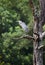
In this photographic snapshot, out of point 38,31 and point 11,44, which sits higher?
point 11,44

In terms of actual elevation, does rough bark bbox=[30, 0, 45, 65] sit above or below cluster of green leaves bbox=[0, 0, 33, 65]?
below

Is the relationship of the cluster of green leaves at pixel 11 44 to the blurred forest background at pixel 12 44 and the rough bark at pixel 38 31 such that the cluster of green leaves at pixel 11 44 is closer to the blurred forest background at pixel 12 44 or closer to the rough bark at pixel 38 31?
the blurred forest background at pixel 12 44

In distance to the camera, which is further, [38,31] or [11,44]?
[11,44]

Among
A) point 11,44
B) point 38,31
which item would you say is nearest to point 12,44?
point 11,44

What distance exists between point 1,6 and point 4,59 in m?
2.64

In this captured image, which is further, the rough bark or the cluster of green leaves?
the cluster of green leaves

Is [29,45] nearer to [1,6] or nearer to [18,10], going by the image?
[1,6]

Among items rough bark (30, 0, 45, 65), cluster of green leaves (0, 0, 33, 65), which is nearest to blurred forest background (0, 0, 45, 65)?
cluster of green leaves (0, 0, 33, 65)

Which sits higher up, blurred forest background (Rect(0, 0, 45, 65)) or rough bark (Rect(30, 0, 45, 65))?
blurred forest background (Rect(0, 0, 45, 65))

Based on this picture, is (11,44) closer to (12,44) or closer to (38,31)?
(12,44)

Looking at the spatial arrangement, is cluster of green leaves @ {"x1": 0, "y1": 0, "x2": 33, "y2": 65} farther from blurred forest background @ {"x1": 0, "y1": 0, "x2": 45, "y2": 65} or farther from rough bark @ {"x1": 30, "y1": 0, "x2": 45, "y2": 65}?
rough bark @ {"x1": 30, "y1": 0, "x2": 45, "y2": 65}

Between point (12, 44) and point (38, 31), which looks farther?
point (12, 44)

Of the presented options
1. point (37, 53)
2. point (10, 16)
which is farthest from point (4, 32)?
point (37, 53)

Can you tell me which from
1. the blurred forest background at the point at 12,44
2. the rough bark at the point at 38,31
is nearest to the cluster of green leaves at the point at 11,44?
the blurred forest background at the point at 12,44
